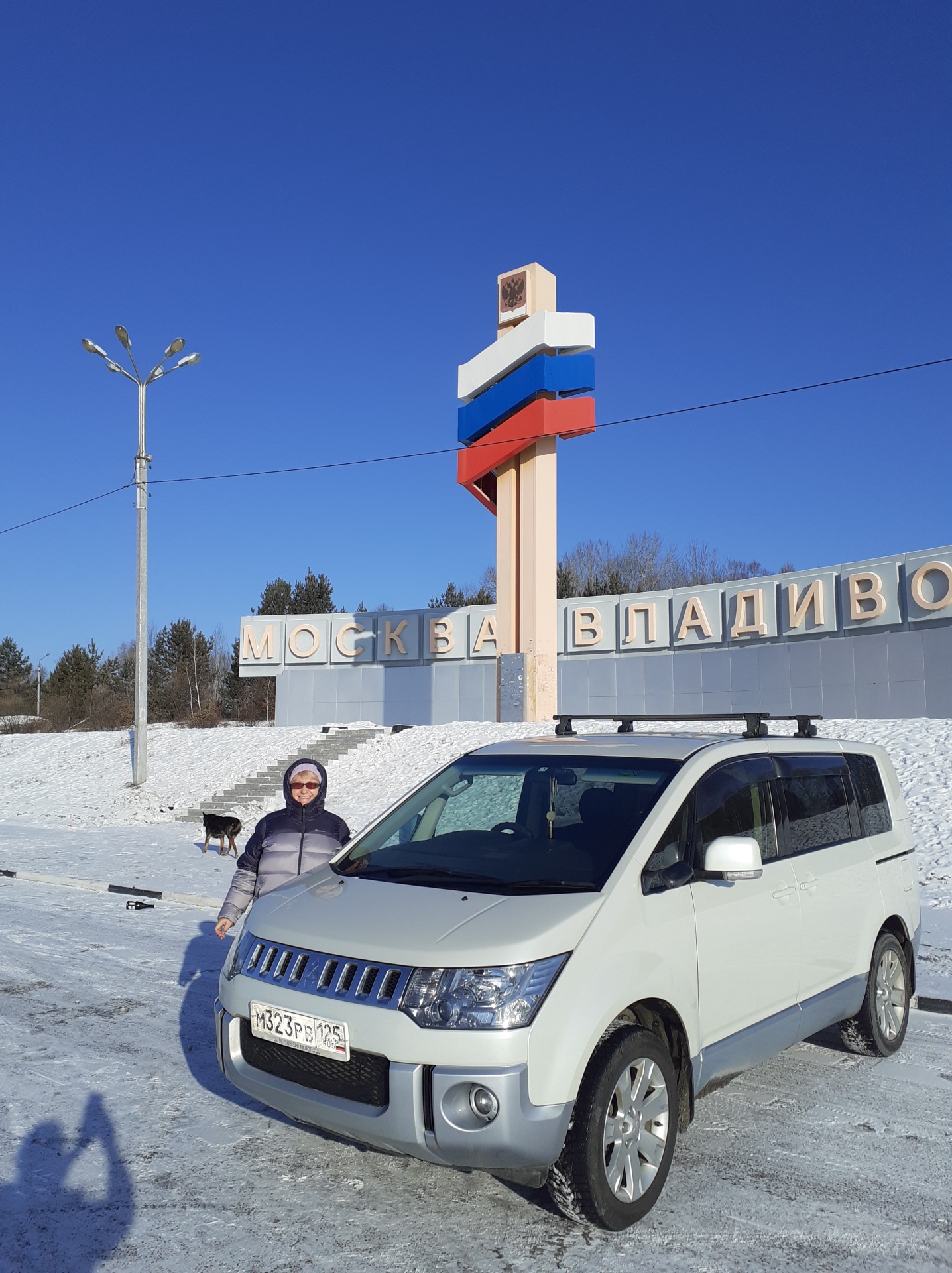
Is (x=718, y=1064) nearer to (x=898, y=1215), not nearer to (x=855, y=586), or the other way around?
(x=898, y=1215)

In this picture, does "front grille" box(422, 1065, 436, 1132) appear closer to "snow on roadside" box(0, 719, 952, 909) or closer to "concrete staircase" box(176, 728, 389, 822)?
"snow on roadside" box(0, 719, 952, 909)

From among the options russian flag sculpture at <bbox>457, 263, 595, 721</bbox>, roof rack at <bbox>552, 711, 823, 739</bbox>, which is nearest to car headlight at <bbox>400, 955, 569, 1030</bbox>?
roof rack at <bbox>552, 711, 823, 739</bbox>

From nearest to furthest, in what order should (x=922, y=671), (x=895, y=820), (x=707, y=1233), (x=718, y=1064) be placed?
(x=707, y=1233) → (x=718, y=1064) → (x=895, y=820) → (x=922, y=671)

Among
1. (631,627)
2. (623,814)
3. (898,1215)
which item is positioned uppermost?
(631,627)

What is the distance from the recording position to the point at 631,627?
31.9 m

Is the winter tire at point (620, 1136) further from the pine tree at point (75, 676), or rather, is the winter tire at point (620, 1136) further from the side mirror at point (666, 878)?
the pine tree at point (75, 676)

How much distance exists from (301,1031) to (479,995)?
29.5 inches

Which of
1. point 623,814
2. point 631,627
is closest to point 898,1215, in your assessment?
point 623,814

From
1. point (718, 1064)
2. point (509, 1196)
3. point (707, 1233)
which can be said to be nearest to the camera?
point (707, 1233)

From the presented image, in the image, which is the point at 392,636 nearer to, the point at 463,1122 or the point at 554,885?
the point at 554,885

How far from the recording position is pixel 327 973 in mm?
3588

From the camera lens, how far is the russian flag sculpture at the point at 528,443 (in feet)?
80.8

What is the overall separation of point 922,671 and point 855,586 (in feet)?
9.50

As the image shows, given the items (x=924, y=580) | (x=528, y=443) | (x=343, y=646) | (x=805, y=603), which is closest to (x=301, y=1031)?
(x=528, y=443)
